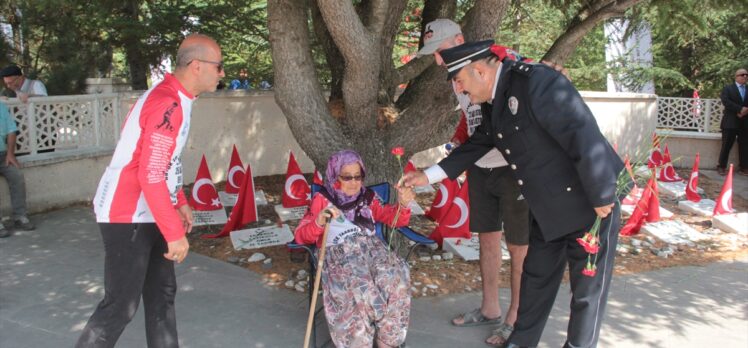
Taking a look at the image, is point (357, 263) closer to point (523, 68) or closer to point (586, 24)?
point (523, 68)

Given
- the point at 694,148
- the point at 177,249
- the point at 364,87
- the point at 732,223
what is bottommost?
the point at 732,223

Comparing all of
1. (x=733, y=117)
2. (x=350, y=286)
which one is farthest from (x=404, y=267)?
(x=733, y=117)

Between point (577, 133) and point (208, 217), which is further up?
point (577, 133)

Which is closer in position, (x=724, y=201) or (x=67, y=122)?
(x=67, y=122)

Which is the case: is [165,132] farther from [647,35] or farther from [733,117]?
[647,35]

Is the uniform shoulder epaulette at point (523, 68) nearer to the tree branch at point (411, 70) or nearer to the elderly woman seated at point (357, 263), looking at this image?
the elderly woman seated at point (357, 263)

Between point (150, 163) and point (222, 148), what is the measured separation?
6488 millimetres

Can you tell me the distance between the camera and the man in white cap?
4207mm

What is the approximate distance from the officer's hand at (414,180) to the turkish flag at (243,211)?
2.93m

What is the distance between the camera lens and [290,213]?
24.0 ft

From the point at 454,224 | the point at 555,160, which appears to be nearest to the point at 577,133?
the point at 555,160

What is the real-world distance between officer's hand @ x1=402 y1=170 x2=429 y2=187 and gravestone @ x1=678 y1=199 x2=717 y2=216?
5.90 metres

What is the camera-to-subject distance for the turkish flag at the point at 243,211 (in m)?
6.52

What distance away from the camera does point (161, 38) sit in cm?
931
